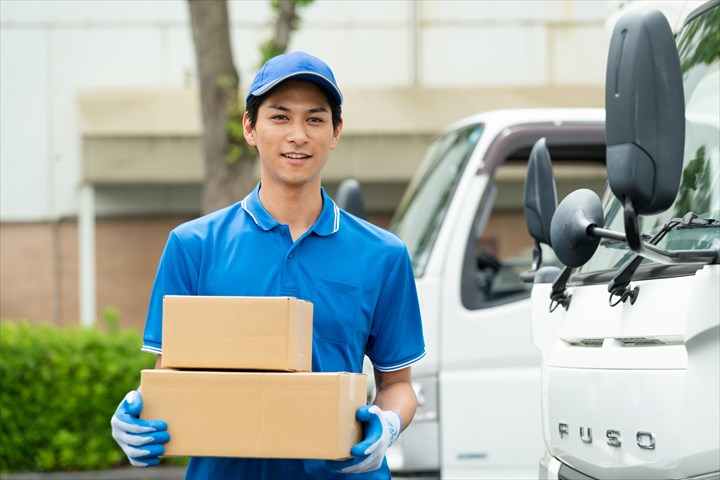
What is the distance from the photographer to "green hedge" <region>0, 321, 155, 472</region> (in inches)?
402

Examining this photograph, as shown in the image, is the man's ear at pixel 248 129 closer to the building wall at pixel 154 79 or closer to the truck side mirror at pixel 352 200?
the truck side mirror at pixel 352 200

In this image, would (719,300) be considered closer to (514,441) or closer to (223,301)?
(223,301)

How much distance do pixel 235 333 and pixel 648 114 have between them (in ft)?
3.75

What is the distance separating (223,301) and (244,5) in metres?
13.8

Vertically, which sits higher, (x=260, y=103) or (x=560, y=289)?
(x=260, y=103)

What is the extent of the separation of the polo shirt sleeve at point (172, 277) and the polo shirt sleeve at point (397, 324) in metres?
0.51

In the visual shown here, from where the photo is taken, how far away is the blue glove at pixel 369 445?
9.94ft

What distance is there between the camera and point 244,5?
16.4 m

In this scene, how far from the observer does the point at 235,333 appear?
3025 mm

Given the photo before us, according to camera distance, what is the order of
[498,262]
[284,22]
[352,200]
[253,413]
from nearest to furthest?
1. [253,413]
2. [352,200]
3. [498,262]
4. [284,22]

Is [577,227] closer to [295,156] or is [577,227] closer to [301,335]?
[295,156]

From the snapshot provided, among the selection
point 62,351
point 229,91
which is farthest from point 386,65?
point 62,351

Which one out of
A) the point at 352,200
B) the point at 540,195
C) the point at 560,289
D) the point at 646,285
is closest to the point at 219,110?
the point at 352,200

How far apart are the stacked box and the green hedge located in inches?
285
